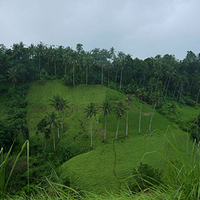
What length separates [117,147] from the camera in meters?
29.3

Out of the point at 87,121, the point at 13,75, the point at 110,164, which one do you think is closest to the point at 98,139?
the point at 87,121

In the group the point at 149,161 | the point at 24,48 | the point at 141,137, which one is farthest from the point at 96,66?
the point at 149,161

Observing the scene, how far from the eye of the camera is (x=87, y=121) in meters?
37.1

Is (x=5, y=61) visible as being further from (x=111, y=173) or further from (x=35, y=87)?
(x=111, y=173)

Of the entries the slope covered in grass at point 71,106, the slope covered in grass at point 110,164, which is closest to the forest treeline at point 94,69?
A: the slope covered in grass at point 71,106

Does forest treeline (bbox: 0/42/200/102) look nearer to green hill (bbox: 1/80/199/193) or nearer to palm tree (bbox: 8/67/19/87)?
palm tree (bbox: 8/67/19/87)

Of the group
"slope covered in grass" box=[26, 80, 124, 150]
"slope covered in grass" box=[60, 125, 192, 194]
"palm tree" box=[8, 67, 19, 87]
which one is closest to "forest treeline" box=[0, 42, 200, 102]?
"palm tree" box=[8, 67, 19, 87]

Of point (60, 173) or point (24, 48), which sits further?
point (24, 48)

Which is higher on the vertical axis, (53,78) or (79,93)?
(53,78)

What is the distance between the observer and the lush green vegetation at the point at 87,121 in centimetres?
1971

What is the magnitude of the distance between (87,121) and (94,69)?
31.6m

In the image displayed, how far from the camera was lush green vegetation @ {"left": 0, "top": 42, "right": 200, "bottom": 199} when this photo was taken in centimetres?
1971

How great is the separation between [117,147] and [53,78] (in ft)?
130

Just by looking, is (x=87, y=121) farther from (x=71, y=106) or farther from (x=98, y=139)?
(x=71, y=106)
